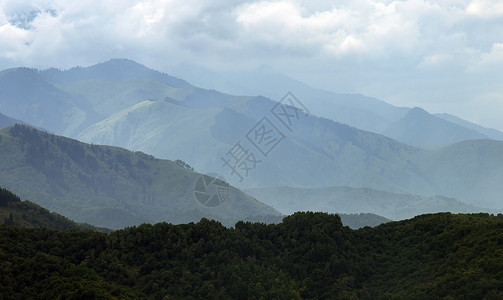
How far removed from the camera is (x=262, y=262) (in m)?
62.7

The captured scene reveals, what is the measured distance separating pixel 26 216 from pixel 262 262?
94.8 meters

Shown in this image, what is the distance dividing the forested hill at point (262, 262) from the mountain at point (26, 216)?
231 feet

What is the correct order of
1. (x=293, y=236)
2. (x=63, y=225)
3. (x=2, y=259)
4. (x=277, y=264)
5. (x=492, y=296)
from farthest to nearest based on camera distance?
(x=63, y=225) → (x=293, y=236) → (x=277, y=264) → (x=2, y=259) → (x=492, y=296)

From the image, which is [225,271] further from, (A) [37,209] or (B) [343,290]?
(A) [37,209]

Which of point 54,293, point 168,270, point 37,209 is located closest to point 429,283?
point 168,270

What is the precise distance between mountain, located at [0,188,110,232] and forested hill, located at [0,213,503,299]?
231 feet

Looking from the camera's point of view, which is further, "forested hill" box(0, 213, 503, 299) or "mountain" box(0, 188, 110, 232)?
"mountain" box(0, 188, 110, 232)

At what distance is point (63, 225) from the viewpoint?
14762 centimetres

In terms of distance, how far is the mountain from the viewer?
416 feet

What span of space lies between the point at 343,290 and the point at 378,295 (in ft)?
12.1

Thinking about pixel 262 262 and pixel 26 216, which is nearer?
pixel 262 262

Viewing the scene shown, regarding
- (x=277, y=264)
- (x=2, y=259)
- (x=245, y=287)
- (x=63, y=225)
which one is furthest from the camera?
(x=63, y=225)

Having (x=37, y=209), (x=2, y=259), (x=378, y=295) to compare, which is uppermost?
(x=37, y=209)

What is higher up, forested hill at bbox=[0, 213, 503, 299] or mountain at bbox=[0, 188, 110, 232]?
mountain at bbox=[0, 188, 110, 232]
